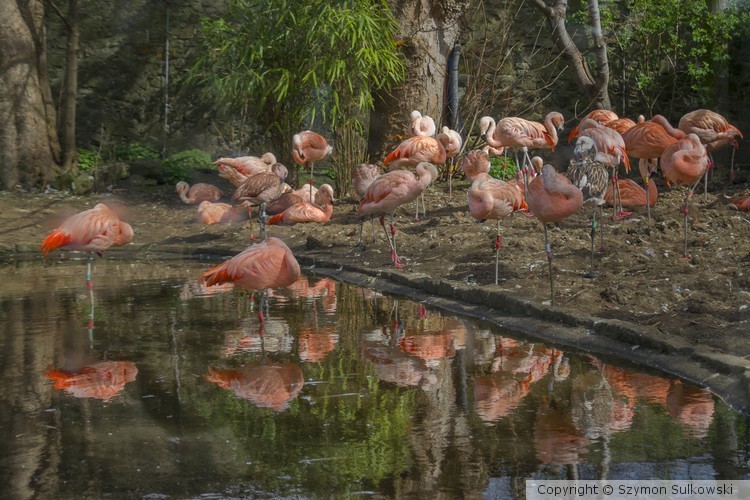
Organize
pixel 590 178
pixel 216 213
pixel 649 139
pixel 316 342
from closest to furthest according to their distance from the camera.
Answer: pixel 316 342, pixel 590 178, pixel 649 139, pixel 216 213

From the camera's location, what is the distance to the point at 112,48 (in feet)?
51.8

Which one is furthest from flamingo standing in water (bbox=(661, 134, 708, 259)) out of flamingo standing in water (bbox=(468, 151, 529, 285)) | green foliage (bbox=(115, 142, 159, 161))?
green foliage (bbox=(115, 142, 159, 161))

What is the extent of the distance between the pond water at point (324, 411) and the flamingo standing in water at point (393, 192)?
1811 mm

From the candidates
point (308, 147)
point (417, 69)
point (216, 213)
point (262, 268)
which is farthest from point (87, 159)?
point (262, 268)

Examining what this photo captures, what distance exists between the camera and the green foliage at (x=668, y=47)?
1423 centimetres

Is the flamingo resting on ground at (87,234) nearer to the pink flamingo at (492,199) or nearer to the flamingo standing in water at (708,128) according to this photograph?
the pink flamingo at (492,199)

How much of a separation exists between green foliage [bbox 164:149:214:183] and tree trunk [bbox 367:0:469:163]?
2.75m

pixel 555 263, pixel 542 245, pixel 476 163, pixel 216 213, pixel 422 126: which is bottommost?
pixel 555 263

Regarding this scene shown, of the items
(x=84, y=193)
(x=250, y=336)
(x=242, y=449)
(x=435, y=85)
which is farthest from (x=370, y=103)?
(x=242, y=449)

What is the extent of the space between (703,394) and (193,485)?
8.51ft

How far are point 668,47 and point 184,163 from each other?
7325 mm

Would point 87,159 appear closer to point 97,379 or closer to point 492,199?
point 492,199

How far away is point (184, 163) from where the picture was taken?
49.3ft

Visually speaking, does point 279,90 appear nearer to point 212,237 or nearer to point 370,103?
point 370,103
